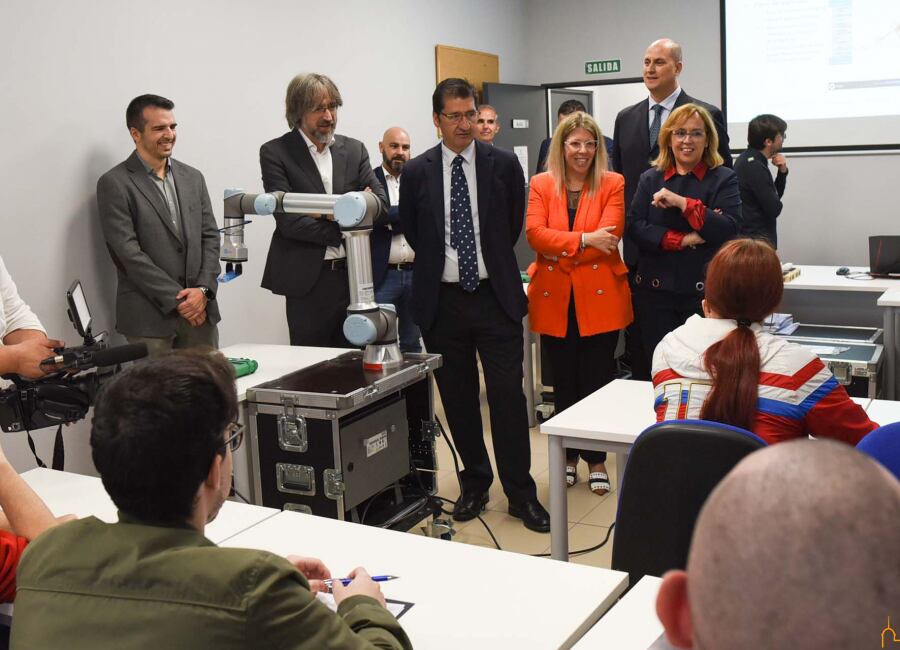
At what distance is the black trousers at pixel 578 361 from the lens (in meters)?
3.85

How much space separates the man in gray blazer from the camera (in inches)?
153

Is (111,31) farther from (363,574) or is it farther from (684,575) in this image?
(684,575)

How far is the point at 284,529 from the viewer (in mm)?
1987

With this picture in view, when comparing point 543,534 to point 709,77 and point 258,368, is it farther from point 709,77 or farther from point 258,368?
point 709,77

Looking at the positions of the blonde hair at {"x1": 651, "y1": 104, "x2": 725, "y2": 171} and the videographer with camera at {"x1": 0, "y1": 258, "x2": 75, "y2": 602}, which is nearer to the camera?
the videographer with camera at {"x1": 0, "y1": 258, "x2": 75, "y2": 602}

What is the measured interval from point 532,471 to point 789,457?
12.5ft

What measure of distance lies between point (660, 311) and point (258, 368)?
163 centimetres

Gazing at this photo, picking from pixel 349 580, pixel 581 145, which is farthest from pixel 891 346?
pixel 349 580

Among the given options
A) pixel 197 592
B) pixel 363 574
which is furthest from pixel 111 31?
pixel 197 592

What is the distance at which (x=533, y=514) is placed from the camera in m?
3.66

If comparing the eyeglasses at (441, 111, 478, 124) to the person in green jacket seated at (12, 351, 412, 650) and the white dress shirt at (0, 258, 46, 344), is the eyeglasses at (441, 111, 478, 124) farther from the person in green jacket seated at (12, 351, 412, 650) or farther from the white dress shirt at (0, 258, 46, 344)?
the person in green jacket seated at (12, 351, 412, 650)

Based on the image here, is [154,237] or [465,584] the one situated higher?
[154,237]

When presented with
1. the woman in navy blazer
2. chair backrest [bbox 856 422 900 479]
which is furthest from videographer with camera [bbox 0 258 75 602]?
the woman in navy blazer

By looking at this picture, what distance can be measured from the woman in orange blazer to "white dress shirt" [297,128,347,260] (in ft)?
2.71
